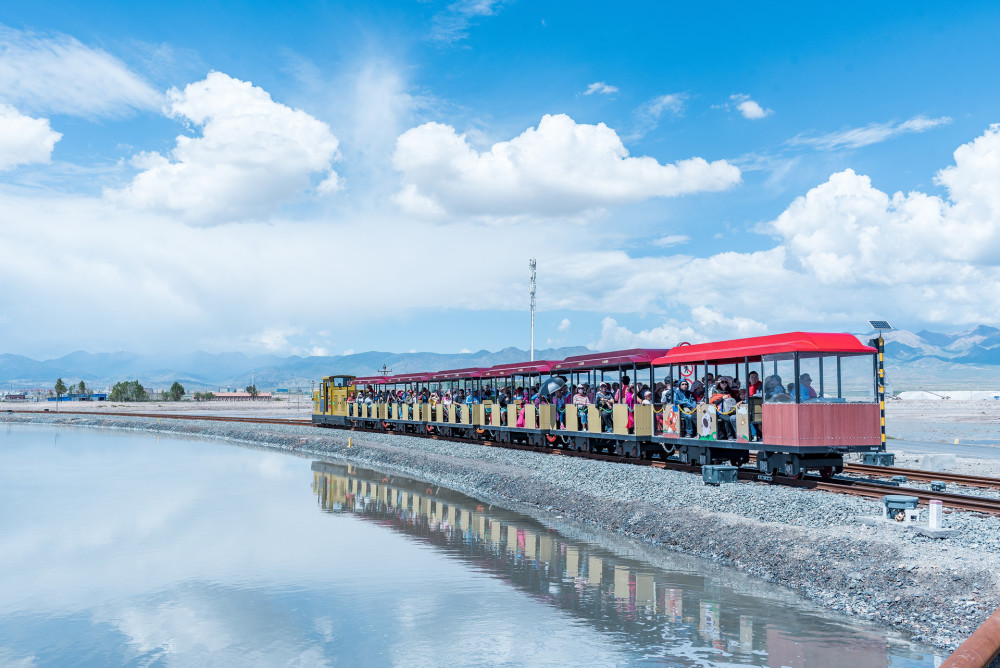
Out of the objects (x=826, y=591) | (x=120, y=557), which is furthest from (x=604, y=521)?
(x=120, y=557)

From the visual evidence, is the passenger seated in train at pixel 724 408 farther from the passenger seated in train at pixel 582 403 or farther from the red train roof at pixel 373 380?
the red train roof at pixel 373 380

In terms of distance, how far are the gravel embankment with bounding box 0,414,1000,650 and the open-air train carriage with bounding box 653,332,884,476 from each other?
1.06m

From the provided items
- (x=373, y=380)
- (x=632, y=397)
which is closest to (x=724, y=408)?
(x=632, y=397)

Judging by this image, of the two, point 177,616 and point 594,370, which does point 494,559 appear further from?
point 594,370

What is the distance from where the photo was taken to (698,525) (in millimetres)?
15047

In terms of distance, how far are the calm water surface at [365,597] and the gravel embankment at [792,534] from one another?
2.28 feet

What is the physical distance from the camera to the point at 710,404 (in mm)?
19094

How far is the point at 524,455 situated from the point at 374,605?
50.8 ft

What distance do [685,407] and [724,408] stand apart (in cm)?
177

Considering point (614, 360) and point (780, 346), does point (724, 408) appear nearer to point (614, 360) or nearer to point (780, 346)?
point (780, 346)

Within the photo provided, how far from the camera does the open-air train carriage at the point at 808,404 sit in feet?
53.7

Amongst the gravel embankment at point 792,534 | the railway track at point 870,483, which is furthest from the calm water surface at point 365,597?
the railway track at point 870,483

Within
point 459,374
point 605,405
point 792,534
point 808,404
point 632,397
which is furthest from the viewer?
point 459,374

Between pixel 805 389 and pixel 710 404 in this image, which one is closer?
pixel 805 389
